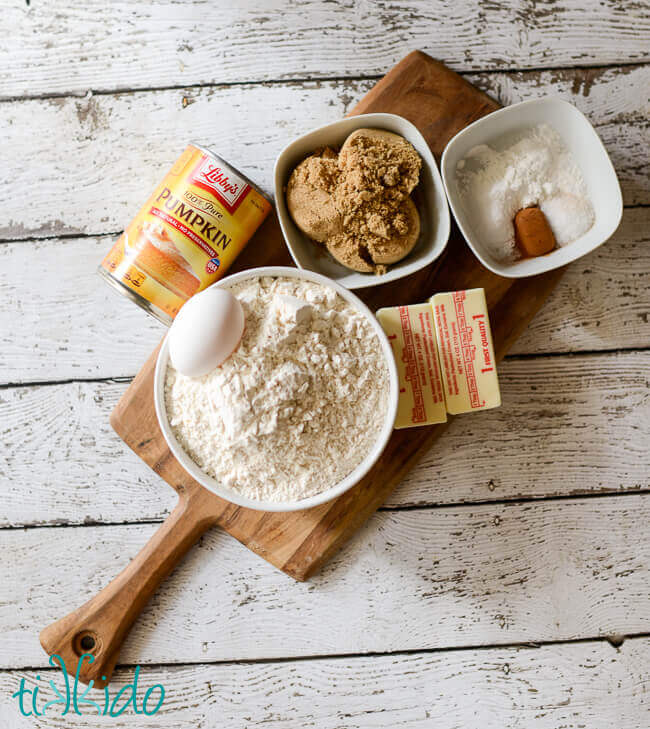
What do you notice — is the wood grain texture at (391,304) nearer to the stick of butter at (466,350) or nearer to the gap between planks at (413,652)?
the stick of butter at (466,350)

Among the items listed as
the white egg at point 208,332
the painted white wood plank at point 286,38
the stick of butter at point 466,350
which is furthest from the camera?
the painted white wood plank at point 286,38

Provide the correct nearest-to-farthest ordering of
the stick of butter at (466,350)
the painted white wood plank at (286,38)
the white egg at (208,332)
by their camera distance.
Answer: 1. the white egg at (208,332)
2. the stick of butter at (466,350)
3. the painted white wood plank at (286,38)

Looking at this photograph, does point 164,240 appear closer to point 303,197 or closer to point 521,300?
point 303,197

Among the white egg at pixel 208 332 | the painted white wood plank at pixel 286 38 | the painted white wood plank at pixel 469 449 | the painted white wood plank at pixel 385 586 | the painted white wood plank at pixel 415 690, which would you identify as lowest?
the painted white wood plank at pixel 415 690

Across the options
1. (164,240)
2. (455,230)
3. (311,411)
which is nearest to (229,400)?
(311,411)

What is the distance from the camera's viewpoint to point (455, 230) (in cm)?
66

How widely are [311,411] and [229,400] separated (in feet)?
0.25

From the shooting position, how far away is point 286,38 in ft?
2.35

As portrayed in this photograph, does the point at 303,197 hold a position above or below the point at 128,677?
above

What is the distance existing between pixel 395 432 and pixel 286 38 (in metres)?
0.51

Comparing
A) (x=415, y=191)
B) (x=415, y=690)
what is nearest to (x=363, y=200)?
(x=415, y=191)

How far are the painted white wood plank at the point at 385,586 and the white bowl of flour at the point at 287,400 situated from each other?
0.22m

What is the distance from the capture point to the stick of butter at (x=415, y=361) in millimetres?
615

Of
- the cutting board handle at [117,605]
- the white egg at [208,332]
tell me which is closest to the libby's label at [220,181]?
the white egg at [208,332]
